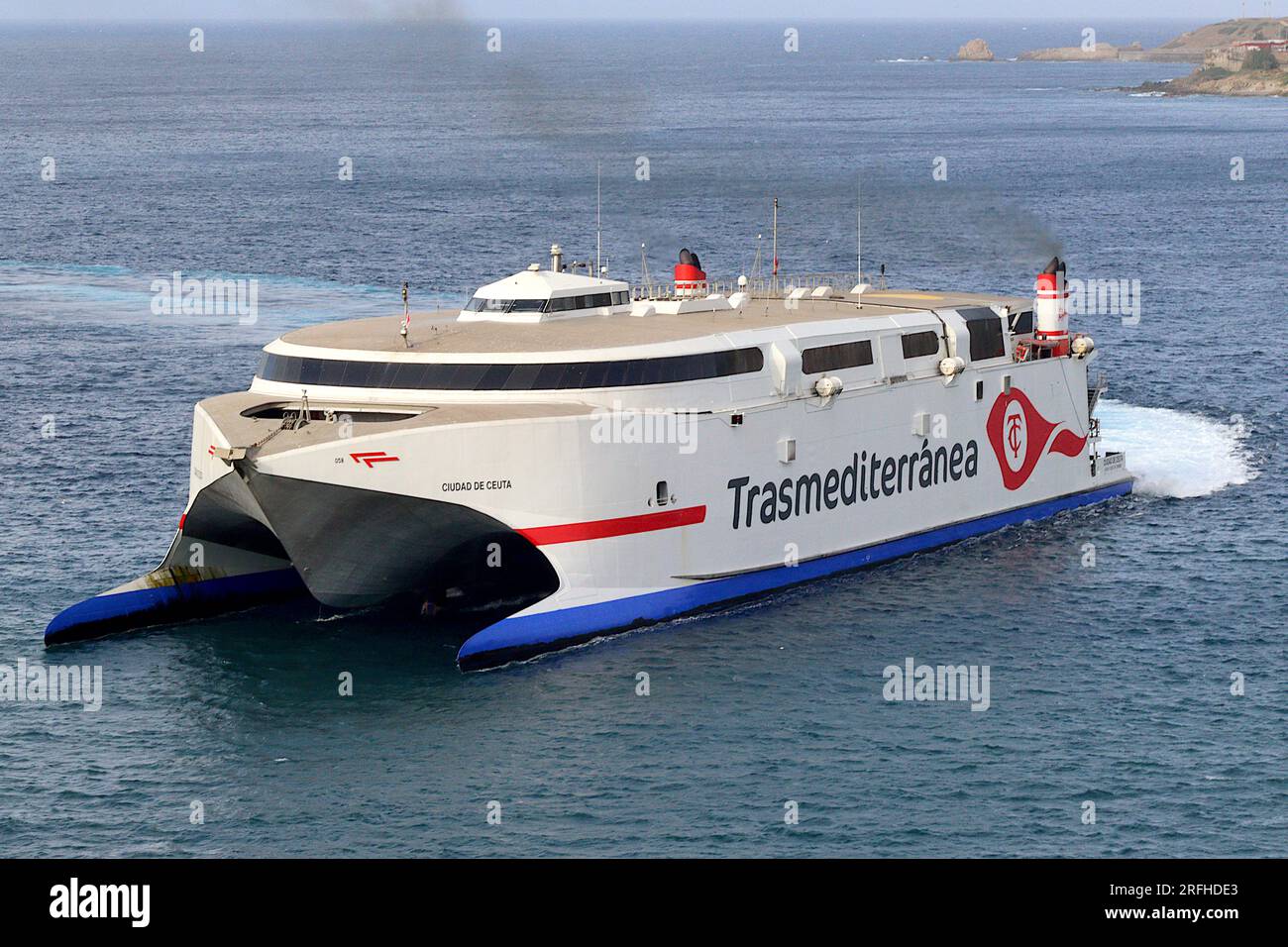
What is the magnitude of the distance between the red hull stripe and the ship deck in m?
4.53

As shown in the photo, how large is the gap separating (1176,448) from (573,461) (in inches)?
1165

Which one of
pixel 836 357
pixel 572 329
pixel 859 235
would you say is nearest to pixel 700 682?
pixel 572 329

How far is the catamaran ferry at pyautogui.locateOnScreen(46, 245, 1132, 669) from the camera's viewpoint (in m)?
42.2

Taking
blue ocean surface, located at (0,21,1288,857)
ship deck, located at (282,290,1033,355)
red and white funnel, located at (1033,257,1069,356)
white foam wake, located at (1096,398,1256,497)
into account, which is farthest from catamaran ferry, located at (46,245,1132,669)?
white foam wake, located at (1096,398,1256,497)

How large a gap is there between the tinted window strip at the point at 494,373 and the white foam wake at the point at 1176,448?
21.4m

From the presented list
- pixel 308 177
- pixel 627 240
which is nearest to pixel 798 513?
pixel 627 240

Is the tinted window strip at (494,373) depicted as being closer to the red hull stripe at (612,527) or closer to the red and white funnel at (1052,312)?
the red hull stripe at (612,527)

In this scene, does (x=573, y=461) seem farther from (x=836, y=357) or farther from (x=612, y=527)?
(x=836, y=357)

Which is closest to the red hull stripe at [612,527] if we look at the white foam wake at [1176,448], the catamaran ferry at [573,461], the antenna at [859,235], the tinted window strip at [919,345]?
the catamaran ferry at [573,461]

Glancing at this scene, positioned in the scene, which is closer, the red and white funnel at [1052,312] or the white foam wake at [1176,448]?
the red and white funnel at [1052,312]

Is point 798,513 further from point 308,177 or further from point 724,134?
point 724,134

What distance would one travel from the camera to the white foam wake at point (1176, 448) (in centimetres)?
5984

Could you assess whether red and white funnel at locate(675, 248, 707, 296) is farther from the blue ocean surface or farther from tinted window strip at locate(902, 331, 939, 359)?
the blue ocean surface

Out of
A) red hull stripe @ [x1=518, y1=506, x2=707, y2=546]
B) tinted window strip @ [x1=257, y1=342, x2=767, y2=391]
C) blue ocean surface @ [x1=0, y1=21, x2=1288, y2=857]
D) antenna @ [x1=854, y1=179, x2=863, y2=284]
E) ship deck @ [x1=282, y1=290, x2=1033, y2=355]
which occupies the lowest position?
blue ocean surface @ [x1=0, y1=21, x2=1288, y2=857]
